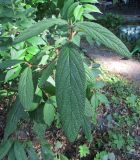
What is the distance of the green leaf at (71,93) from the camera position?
1.14m

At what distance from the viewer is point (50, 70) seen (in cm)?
154

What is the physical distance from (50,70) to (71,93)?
42 centimetres

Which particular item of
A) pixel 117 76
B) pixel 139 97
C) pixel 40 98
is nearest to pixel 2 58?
pixel 40 98

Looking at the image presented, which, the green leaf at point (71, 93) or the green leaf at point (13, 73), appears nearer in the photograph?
the green leaf at point (71, 93)

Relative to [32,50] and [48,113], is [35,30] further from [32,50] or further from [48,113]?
[32,50]

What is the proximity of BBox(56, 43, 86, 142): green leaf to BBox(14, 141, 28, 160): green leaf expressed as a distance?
3.12 feet

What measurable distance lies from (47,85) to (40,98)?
8 cm

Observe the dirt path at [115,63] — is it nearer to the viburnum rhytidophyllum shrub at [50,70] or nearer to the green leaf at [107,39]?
the viburnum rhytidophyllum shrub at [50,70]

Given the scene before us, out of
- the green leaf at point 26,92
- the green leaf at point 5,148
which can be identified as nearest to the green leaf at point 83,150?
the green leaf at point 5,148

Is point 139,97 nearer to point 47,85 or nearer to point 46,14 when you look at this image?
point 46,14

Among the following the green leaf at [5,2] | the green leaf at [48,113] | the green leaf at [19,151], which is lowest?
the green leaf at [19,151]

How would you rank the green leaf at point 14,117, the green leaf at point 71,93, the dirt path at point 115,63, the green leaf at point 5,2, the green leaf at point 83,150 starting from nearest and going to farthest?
the green leaf at point 71,93 < the green leaf at point 14,117 < the green leaf at point 5,2 < the green leaf at point 83,150 < the dirt path at point 115,63

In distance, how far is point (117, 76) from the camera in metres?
5.09

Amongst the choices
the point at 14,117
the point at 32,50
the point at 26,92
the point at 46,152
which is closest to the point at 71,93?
the point at 26,92
